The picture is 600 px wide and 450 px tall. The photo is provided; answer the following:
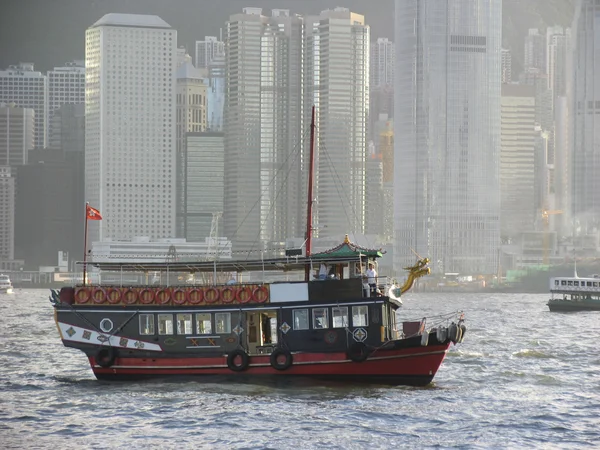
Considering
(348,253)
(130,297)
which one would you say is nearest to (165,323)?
(130,297)

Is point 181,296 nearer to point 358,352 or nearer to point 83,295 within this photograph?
point 83,295

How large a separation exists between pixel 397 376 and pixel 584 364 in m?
15.0

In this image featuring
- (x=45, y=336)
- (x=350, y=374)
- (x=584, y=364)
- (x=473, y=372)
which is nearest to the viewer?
(x=350, y=374)

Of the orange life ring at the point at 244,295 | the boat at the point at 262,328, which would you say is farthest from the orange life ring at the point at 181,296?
the orange life ring at the point at 244,295

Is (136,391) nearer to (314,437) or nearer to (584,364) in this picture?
(314,437)

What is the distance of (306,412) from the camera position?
36.5 m

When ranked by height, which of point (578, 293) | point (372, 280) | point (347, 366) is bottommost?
point (578, 293)

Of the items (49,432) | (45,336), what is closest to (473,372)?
(49,432)

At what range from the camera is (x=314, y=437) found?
33.0 metres

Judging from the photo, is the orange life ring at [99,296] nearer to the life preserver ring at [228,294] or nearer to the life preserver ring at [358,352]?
the life preserver ring at [228,294]

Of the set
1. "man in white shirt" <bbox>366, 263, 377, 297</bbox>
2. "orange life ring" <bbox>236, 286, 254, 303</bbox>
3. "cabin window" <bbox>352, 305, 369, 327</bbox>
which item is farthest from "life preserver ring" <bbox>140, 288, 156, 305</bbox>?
"man in white shirt" <bbox>366, 263, 377, 297</bbox>

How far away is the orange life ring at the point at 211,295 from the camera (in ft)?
137

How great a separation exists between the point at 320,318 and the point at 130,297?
6639mm

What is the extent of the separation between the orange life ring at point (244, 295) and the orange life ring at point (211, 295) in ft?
2.38
